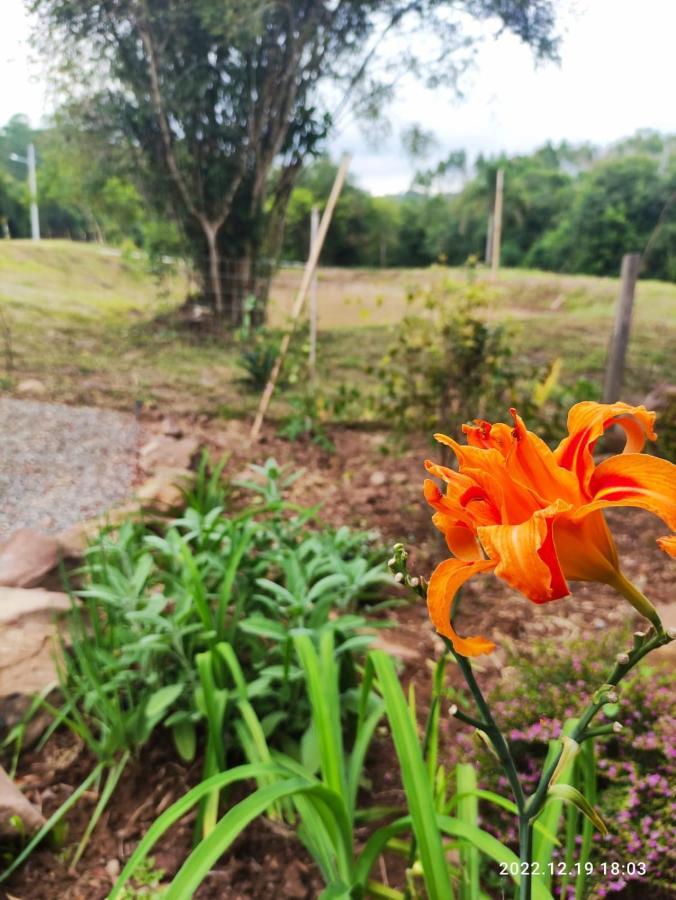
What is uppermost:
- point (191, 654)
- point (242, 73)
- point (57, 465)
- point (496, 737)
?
point (242, 73)

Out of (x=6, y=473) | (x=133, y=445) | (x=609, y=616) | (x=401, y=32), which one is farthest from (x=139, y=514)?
(x=401, y=32)

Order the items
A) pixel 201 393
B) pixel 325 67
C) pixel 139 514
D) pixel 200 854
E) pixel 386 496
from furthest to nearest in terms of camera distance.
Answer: pixel 201 393 < pixel 386 496 < pixel 325 67 < pixel 139 514 < pixel 200 854

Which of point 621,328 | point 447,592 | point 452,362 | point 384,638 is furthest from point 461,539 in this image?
point 621,328

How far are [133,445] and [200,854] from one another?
1.40 meters

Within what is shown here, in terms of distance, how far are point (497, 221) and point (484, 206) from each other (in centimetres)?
6

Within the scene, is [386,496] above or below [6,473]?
below

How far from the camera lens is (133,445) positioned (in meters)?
1.77

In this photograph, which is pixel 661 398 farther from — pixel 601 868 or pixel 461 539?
pixel 461 539

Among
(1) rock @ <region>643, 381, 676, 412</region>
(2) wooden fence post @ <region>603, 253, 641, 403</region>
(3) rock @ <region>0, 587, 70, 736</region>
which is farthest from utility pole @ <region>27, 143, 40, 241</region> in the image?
(1) rock @ <region>643, 381, 676, 412</region>

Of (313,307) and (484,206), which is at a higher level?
(484,206)

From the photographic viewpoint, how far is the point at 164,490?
1606 mm

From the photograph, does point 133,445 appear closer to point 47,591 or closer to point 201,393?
point 201,393

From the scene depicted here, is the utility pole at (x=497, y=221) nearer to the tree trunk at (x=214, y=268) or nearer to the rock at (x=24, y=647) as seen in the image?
the tree trunk at (x=214, y=268)

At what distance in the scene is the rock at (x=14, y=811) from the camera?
802 mm
